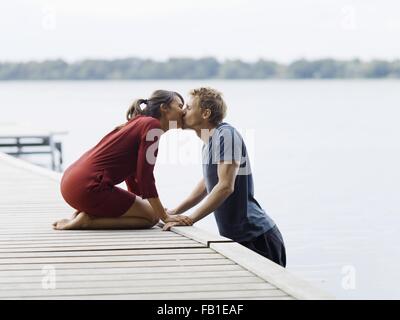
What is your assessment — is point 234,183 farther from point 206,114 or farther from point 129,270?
point 129,270

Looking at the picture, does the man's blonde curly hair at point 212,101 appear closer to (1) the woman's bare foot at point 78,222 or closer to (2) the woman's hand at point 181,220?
(2) the woman's hand at point 181,220

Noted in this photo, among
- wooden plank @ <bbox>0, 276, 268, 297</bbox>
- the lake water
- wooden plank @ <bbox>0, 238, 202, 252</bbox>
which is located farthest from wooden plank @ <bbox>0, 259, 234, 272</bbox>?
the lake water

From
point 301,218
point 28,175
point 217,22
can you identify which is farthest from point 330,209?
point 217,22

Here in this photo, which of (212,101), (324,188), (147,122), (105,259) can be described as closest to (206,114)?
(212,101)

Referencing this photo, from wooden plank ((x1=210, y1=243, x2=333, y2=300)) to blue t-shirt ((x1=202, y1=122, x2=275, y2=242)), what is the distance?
0.42 metres

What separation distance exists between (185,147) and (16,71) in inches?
1201

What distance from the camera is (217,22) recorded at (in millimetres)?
61438

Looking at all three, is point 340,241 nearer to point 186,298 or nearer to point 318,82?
point 186,298

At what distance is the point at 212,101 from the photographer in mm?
4691

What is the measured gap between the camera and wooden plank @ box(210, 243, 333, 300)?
3.28 m

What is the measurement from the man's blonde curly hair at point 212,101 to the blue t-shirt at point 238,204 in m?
0.05

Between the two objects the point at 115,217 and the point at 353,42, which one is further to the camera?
the point at 353,42

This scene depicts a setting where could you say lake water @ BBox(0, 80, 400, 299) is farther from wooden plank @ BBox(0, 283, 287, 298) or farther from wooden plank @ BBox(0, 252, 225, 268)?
wooden plank @ BBox(0, 283, 287, 298)

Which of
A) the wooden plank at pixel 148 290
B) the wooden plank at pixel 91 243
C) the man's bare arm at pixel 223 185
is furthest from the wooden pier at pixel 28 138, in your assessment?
the wooden plank at pixel 148 290
